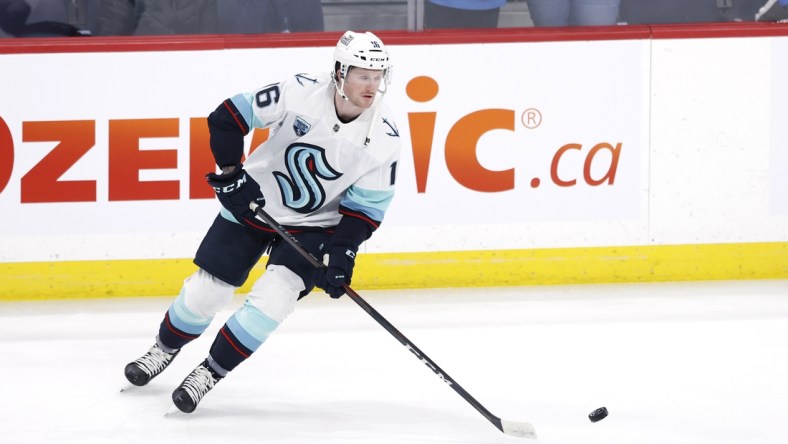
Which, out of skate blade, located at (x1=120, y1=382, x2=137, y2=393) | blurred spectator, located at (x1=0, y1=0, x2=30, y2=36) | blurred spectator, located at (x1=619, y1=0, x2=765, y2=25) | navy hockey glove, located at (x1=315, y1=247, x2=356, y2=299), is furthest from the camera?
blurred spectator, located at (x1=619, y1=0, x2=765, y2=25)

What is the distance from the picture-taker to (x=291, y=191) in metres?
3.31

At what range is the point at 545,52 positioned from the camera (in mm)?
5035

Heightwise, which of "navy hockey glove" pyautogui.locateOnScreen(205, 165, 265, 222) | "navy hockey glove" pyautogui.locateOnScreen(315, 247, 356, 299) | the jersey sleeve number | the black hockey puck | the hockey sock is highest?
the jersey sleeve number

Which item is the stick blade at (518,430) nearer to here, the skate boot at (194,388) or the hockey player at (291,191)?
the hockey player at (291,191)

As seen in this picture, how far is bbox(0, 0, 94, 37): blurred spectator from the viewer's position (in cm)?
485

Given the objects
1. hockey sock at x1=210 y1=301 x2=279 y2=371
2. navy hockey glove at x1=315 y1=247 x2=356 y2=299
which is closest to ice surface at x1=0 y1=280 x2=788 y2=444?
hockey sock at x1=210 y1=301 x2=279 y2=371

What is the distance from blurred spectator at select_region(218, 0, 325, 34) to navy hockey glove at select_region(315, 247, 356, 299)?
6.54 ft

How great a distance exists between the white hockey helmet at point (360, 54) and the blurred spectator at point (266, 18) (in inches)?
73.7

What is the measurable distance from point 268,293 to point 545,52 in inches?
90.1

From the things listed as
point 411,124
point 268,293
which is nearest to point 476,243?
point 411,124

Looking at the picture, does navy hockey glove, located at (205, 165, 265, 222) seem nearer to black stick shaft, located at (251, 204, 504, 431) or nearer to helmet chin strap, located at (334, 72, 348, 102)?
black stick shaft, located at (251, 204, 504, 431)

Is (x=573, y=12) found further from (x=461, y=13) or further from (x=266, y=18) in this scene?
(x=266, y=18)

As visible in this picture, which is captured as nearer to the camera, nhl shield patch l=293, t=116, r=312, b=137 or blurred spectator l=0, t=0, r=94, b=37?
nhl shield patch l=293, t=116, r=312, b=137

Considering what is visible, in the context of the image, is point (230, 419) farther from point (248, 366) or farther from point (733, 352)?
point (733, 352)
